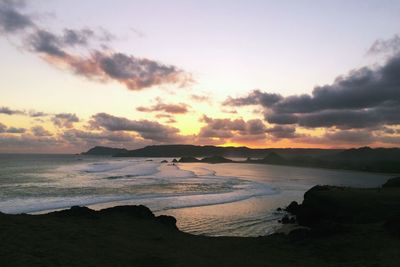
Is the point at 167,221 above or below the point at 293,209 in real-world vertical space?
above

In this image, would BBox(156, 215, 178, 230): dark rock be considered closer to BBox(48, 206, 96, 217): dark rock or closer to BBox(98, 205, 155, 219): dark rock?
BBox(98, 205, 155, 219): dark rock

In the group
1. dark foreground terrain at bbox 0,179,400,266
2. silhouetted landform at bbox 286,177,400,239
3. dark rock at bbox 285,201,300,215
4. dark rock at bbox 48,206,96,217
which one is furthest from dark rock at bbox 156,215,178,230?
dark rock at bbox 285,201,300,215

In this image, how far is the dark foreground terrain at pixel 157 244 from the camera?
14719mm

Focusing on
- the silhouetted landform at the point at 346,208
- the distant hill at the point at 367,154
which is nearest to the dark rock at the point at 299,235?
the silhouetted landform at the point at 346,208

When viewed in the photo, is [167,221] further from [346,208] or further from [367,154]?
[367,154]

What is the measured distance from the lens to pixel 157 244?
18156 mm

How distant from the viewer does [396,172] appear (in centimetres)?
10475

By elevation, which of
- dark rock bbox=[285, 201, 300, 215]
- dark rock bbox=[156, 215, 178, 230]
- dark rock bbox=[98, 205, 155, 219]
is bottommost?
dark rock bbox=[285, 201, 300, 215]

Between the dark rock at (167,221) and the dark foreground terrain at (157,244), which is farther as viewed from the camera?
the dark rock at (167,221)

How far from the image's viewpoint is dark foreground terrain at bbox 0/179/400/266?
14.7 metres

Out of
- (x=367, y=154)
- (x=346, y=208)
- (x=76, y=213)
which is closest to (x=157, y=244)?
(x=76, y=213)

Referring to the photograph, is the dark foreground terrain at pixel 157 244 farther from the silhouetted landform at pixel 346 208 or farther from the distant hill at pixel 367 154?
the distant hill at pixel 367 154

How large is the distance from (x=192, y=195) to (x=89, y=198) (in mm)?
10624

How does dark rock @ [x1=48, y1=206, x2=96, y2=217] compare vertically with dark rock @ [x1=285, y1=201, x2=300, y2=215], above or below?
above
